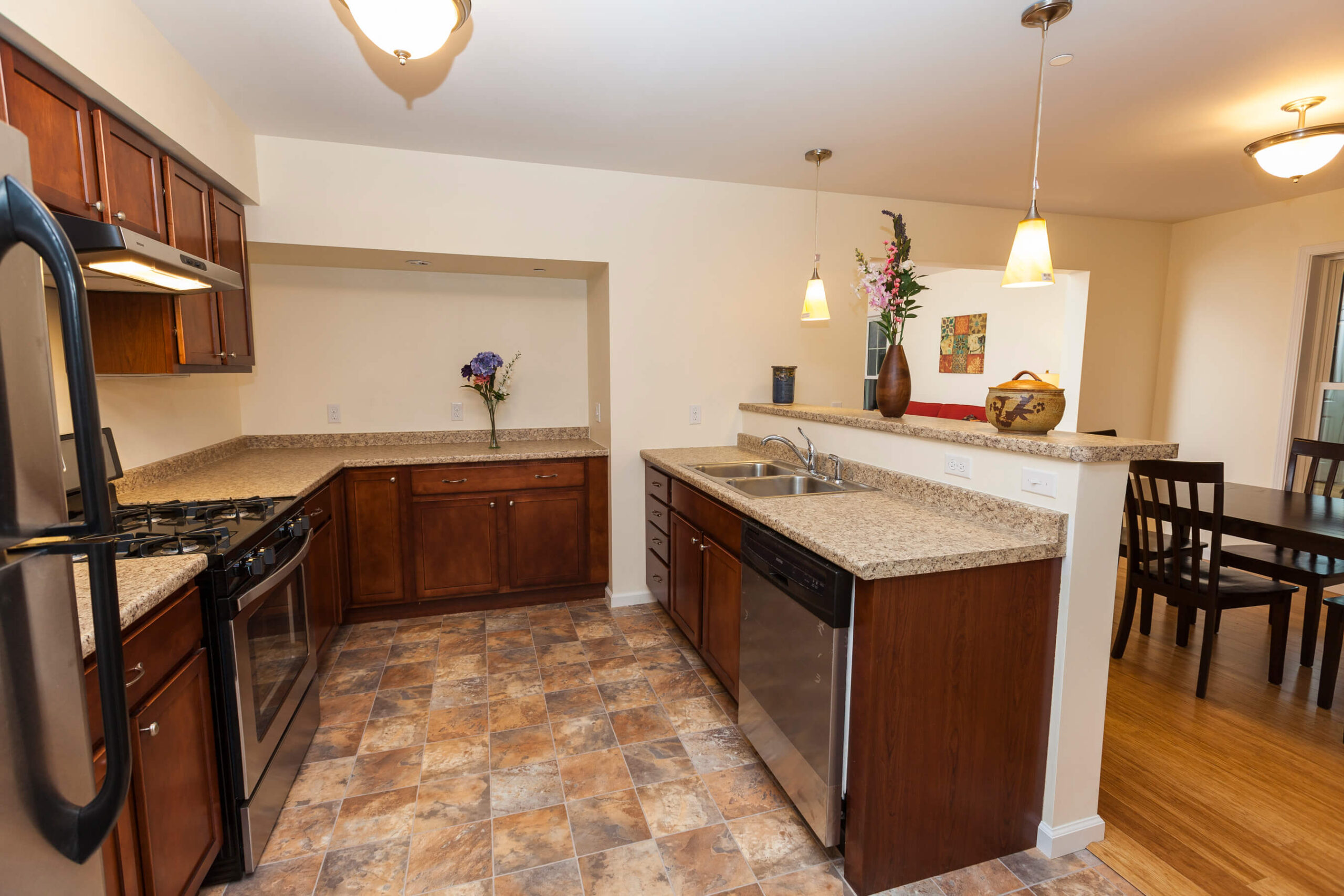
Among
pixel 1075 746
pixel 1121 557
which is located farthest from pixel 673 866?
pixel 1121 557

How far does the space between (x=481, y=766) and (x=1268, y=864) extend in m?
2.36

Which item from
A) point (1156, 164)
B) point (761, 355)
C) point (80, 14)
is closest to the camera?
point (80, 14)

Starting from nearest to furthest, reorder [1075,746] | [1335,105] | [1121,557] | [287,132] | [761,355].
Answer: [1075,746]
[1335,105]
[287,132]
[761,355]
[1121,557]

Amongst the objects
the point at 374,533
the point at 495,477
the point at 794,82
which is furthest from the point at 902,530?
the point at 374,533

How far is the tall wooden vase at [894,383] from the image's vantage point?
2.46m

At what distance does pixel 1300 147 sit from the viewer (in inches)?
95.7

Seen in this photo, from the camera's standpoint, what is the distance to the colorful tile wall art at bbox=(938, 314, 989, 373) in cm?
636

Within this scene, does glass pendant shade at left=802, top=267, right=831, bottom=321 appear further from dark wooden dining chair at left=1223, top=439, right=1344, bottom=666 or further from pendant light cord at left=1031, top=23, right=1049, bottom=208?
dark wooden dining chair at left=1223, top=439, right=1344, bottom=666

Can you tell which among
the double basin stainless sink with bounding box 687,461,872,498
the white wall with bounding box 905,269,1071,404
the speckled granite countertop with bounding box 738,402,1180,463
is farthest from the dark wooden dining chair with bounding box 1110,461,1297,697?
the white wall with bounding box 905,269,1071,404

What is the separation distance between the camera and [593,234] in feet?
11.1

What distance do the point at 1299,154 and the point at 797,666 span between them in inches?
111

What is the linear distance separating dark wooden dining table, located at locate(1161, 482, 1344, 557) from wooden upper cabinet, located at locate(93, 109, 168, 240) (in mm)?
4101

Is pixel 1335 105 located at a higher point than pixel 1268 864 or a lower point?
higher

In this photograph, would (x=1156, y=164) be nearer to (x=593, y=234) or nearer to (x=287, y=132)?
(x=593, y=234)
